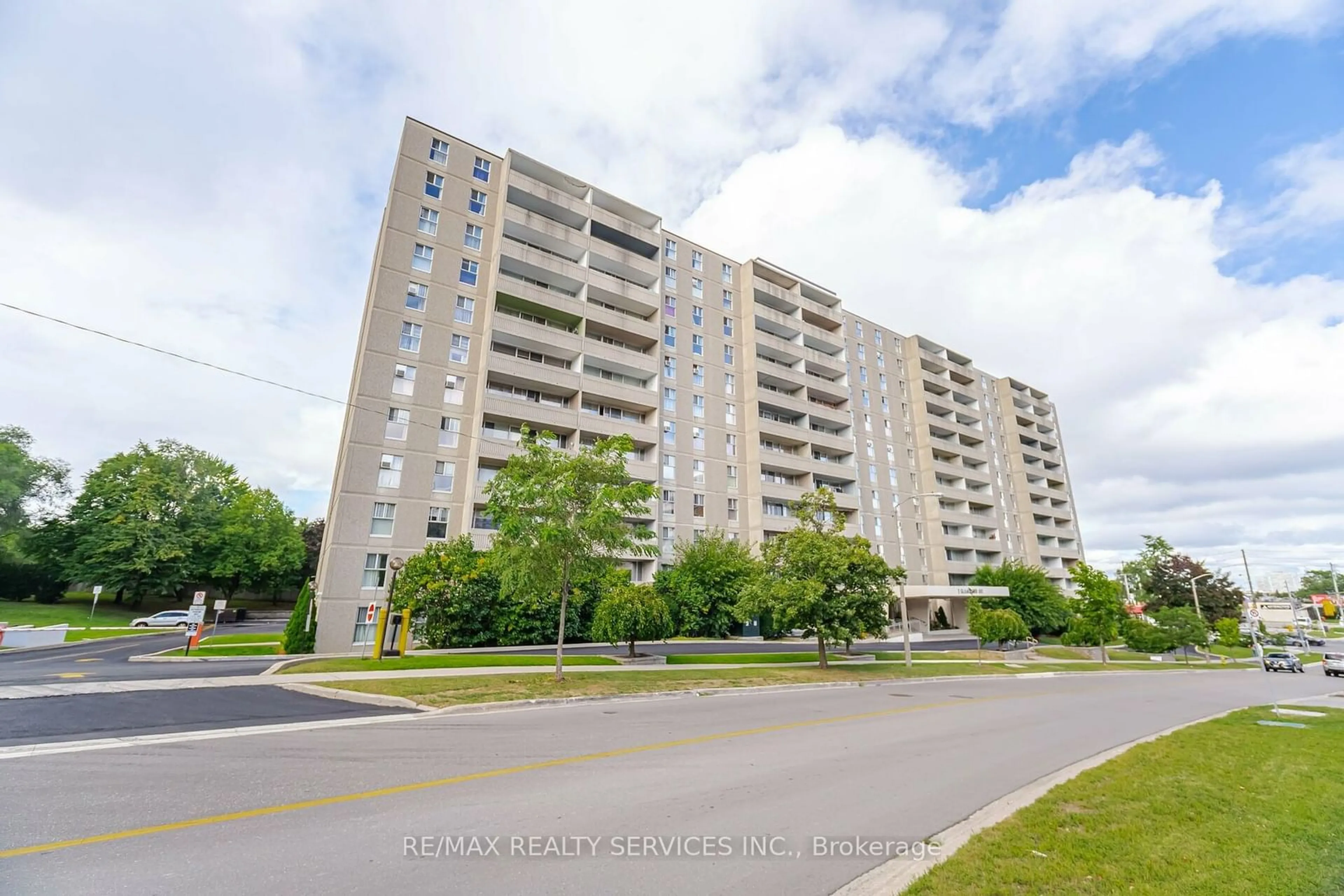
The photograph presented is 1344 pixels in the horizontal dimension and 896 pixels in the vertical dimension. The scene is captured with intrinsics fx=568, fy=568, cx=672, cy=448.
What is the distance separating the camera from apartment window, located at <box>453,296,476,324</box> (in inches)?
1298

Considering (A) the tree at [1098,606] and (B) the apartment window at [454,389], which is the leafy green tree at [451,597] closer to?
(B) the apartment window at [454,389]

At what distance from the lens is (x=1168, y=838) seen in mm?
5320

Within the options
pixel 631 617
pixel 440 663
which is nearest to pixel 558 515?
pixel 440 663

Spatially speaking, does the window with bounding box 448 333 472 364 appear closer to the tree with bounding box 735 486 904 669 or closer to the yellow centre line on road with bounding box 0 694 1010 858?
the tree with bounding box 735 486 904 669

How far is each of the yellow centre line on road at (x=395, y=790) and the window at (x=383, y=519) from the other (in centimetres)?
2357

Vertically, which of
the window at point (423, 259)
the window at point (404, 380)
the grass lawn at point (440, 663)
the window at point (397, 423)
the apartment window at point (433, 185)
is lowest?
the grass lawn at point (440, 663)

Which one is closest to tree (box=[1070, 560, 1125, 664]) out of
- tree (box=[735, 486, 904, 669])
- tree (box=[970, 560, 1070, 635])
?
tree (box=[970, 560, 1070, 635])

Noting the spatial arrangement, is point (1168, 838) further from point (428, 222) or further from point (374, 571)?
point (428, 222)

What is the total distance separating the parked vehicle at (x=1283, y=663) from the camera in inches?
1403

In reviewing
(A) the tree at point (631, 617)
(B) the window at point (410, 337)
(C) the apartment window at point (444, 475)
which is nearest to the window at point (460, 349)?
(B) the window at point (410, 337)

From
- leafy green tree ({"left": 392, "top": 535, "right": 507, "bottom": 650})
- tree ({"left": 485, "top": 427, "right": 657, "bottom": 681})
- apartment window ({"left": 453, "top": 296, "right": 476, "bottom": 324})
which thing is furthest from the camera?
apartment window ({"left": 453, "top": 296, "right": 476, "bottom": 324})

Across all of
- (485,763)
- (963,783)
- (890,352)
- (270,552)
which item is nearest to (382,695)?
(485,763)

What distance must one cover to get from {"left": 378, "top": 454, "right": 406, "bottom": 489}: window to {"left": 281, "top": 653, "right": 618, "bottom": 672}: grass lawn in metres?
10.3

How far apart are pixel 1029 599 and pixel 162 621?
228 ft
